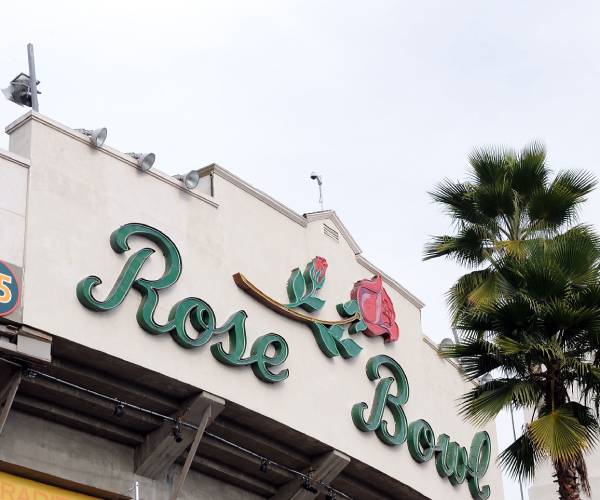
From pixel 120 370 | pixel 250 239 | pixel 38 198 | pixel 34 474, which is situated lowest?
pixel 34 474

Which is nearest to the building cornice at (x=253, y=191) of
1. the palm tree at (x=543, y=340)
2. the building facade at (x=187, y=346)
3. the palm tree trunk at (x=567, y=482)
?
the building facade at (x=187, y=346)

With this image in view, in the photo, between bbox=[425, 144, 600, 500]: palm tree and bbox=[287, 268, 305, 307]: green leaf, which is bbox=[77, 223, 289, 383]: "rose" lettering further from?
bbox=[425, 144, 600, 500]: palm tree

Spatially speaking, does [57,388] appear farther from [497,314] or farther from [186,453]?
[497,314]

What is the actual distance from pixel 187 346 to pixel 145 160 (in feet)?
12.1

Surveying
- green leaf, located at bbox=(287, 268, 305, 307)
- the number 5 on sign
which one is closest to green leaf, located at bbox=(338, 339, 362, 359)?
green leaf, located at bbox=(287, 268, 305, 307)

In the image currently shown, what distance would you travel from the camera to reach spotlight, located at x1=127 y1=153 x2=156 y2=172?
26.4 meters

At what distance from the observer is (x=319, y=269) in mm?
30406

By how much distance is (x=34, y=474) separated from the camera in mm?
24203

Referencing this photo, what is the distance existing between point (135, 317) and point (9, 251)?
2.91 m

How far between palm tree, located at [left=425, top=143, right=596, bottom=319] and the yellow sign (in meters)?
→ 8.30

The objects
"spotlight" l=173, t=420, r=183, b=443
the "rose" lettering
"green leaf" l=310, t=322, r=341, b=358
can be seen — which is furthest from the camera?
"green leaf" l=310, t=322, r=341, b=358

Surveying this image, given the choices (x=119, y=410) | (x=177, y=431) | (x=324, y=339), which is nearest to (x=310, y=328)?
(x=324, y=339)

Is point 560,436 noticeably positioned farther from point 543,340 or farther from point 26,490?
point 26,490

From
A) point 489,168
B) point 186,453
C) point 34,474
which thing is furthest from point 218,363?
point 489,168
